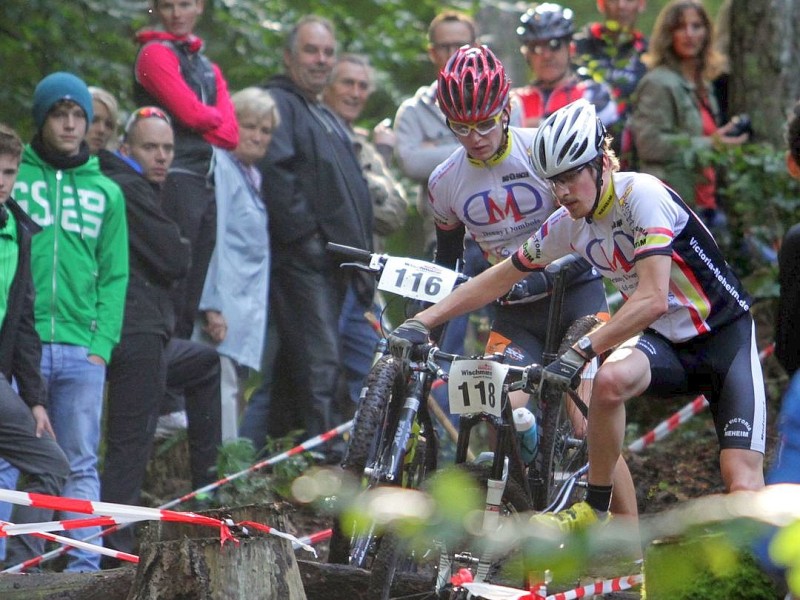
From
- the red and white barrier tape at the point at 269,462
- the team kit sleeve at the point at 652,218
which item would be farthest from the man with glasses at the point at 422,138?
the team kit sleeve at the point at 652,218

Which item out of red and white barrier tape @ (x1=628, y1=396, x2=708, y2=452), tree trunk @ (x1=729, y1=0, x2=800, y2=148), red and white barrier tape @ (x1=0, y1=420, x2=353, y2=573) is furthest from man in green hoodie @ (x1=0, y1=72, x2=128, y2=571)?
tree trunk @ (x1=729, y1=0, x2=800, y2=148)

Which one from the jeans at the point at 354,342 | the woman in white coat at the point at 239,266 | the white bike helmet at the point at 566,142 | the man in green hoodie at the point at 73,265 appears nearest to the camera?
the white bike helmet at the point at 566,142

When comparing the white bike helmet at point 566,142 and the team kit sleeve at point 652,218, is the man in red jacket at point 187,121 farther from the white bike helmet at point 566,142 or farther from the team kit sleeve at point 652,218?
the team kit sleeve at point 652,218

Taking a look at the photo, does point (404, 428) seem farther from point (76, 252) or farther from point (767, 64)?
point (767, 64)

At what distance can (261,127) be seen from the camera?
8969 millimetres

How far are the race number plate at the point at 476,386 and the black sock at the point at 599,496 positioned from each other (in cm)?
52

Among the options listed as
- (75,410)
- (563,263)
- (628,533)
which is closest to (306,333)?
(75,410)

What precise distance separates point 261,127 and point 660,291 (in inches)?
163

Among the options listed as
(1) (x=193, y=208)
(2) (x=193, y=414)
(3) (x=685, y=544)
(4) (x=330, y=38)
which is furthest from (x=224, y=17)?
(3) (x=685, y=544)

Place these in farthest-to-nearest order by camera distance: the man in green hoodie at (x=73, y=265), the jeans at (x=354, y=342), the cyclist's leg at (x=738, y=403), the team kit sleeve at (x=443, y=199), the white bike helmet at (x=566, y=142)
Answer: the jeans at (x=354, y=342), the man in green hoodie at (x=73, y=265), the team kit sleeve at (x=443, y=199), the cyclist's leg at (x=738, y=403), the white bike helmet at (x=566, y=142)

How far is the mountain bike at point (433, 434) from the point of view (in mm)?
5590

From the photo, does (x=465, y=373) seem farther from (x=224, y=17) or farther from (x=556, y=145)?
(x=224, y=17)

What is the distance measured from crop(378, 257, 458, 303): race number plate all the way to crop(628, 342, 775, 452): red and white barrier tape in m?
3.73

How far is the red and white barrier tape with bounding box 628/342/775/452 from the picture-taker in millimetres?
9836
